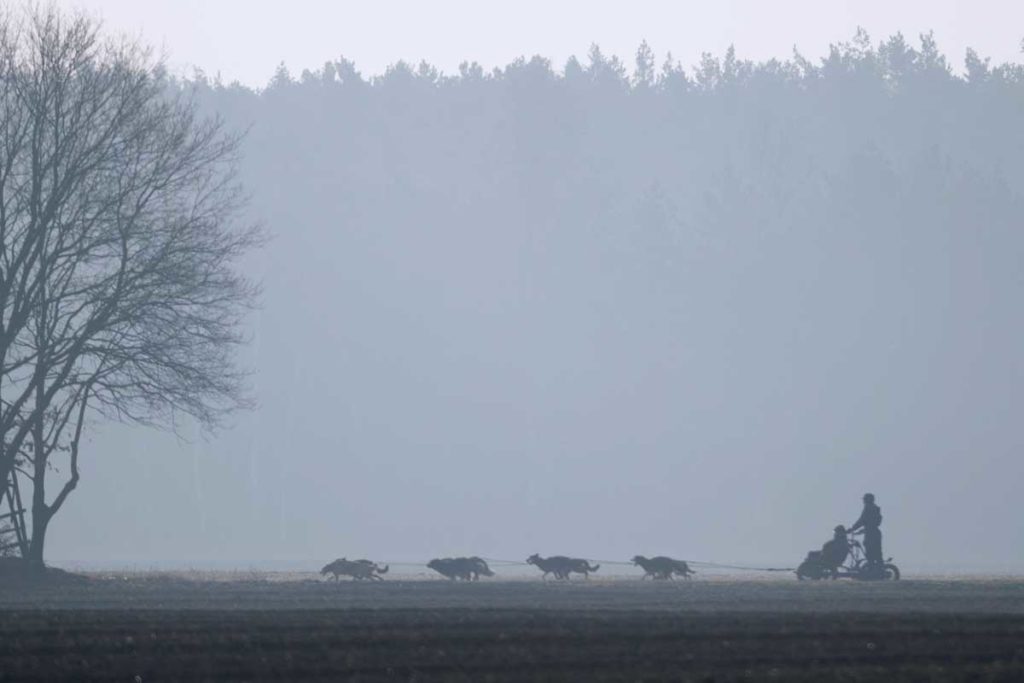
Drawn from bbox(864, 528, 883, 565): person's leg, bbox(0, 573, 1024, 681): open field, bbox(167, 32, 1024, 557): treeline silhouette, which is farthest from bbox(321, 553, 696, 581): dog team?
bbox(167, 32, 1024, 557): treeline silhouette

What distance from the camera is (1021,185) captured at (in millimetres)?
123625

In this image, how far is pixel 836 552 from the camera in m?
37.1

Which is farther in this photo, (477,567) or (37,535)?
(37,535)

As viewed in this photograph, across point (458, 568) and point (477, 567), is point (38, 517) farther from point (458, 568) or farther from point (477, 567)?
point (477, 567)

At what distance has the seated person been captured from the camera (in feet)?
121

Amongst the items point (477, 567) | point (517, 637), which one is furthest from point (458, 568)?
point (517, 637)

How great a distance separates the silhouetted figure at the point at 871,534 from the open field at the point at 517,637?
975 cm

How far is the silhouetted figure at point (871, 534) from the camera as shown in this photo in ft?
120

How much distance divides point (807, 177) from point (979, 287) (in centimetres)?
1333

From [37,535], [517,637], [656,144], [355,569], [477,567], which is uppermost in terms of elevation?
[656,144]

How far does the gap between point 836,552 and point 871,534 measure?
782 mm

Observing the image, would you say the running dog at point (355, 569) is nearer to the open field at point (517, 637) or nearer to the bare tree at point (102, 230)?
the bare tree at point (102, 230)

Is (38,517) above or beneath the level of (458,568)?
above

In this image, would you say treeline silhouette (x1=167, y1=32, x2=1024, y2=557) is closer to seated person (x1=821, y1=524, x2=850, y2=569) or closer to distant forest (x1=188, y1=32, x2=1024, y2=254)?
distant forest (x1=188, y1=32, x2=1024, y2=254)
